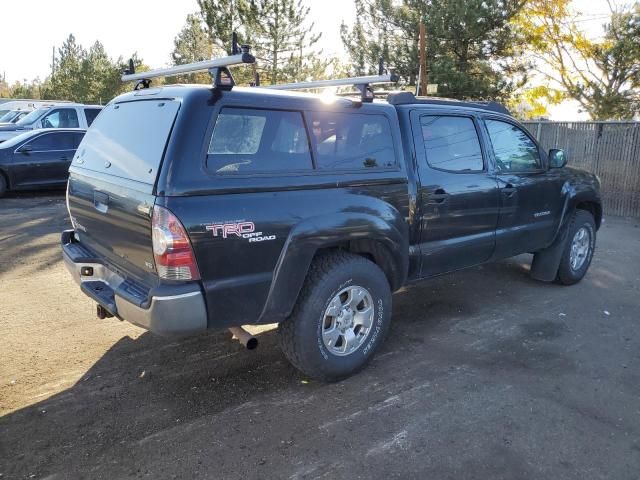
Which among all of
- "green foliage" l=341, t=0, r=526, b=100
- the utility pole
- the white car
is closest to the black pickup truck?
the white car

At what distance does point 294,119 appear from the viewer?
324cm

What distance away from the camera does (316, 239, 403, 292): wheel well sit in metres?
3.60

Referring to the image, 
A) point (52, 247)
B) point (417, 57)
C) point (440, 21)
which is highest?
point (440, 21)

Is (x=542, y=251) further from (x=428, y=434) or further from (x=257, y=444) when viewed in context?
(x=257, y=444)

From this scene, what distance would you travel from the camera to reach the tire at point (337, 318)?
10.7ft

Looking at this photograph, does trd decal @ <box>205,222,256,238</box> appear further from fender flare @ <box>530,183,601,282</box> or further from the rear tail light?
fender flare @ <box>530,183,601,282</box>

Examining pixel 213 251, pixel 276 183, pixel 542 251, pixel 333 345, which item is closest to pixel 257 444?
pixel 333 345

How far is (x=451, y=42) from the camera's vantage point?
21.6 m

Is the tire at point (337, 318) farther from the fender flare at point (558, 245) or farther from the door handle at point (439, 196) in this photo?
the fender flare at point (558, 245)

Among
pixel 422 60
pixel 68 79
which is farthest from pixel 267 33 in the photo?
pixel 68 79

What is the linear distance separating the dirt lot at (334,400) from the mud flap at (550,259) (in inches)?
23.9

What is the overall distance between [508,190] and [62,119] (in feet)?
39.9

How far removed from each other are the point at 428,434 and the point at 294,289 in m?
1.14

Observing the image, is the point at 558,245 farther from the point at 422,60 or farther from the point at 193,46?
the point at 193,46
